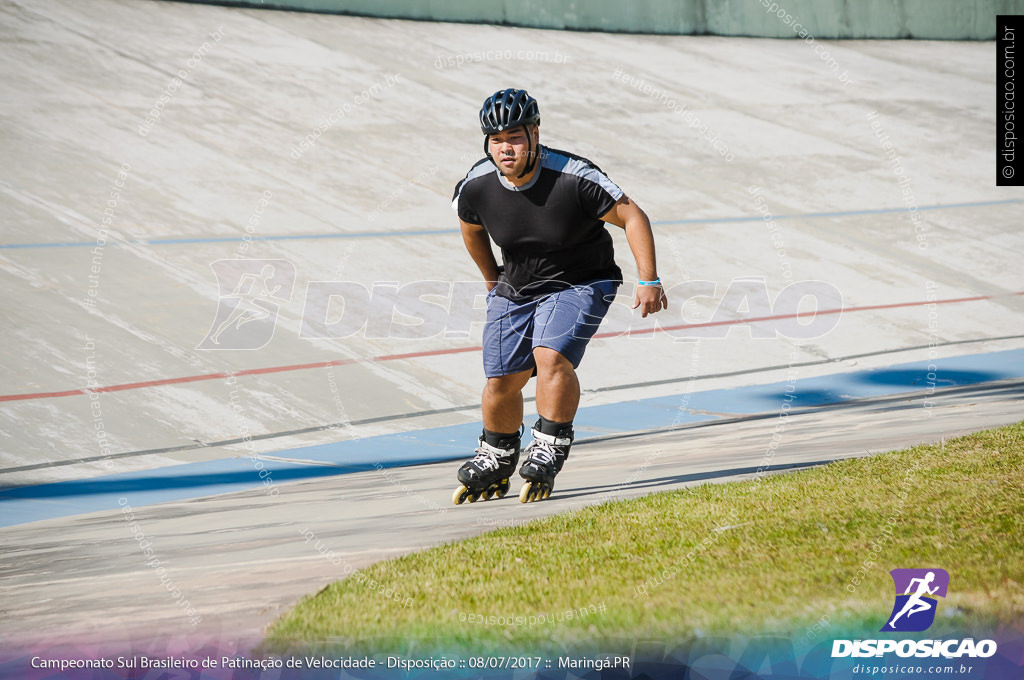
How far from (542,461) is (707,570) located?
1.62m

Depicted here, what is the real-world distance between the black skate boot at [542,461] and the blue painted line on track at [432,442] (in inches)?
56.4

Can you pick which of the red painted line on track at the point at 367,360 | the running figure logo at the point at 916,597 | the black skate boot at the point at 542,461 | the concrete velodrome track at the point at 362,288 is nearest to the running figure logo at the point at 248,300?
the concrete velodrome track at the point at 362,288

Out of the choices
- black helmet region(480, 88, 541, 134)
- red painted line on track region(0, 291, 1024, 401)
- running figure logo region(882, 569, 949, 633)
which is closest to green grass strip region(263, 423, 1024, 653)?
running figure logo region(882, 569, 949, 633)

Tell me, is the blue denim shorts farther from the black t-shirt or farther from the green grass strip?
the green grass strip

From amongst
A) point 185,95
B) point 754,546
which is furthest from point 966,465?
point 185,95

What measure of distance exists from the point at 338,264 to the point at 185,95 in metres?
5.66

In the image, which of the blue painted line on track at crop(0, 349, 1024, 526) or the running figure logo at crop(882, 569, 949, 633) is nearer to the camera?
the running figure logo at crop(882, 569, 949, 633)

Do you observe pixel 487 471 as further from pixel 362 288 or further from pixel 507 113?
pixel 362 288

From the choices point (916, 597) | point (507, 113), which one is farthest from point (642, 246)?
point (916, 597)

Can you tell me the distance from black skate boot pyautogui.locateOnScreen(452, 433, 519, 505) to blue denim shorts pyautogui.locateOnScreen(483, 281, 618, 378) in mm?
359

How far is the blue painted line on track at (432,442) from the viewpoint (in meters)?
5.65

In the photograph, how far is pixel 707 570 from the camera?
3096 millimetres

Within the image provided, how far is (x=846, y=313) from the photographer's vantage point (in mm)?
10133

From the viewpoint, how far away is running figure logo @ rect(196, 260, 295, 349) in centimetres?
827
